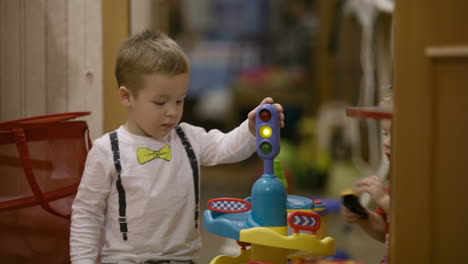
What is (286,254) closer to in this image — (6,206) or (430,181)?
(430,181)

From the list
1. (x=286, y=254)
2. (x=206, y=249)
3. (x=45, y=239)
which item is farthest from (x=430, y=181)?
(x=206, y=249)

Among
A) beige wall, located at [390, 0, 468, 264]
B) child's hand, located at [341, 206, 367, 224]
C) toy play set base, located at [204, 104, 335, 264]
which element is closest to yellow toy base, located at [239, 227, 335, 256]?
toy play set base, located at [204, 104, 335, 264]

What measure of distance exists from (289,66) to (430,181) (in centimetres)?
390

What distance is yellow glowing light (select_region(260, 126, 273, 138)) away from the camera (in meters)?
1.14

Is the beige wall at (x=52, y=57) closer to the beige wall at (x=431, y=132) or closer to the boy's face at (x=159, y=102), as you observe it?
the boy's face at (x=159, y=102)

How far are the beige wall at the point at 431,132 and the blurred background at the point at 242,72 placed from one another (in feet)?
0.10

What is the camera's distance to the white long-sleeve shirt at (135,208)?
130cm

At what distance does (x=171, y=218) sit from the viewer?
4.32ft

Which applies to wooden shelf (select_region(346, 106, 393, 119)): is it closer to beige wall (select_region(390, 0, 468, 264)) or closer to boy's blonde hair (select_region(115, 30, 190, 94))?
beige wall (select_region(390, 0, 468, 264))

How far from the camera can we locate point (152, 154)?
1329mm

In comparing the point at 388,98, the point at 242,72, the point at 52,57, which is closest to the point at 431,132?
the point at 388,98

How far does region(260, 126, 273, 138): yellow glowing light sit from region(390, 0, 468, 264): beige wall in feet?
0.75

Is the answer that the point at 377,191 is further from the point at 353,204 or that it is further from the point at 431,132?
the point at 431,132

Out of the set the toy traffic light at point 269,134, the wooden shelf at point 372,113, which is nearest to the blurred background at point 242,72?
the wooden shelf at point 372,113
